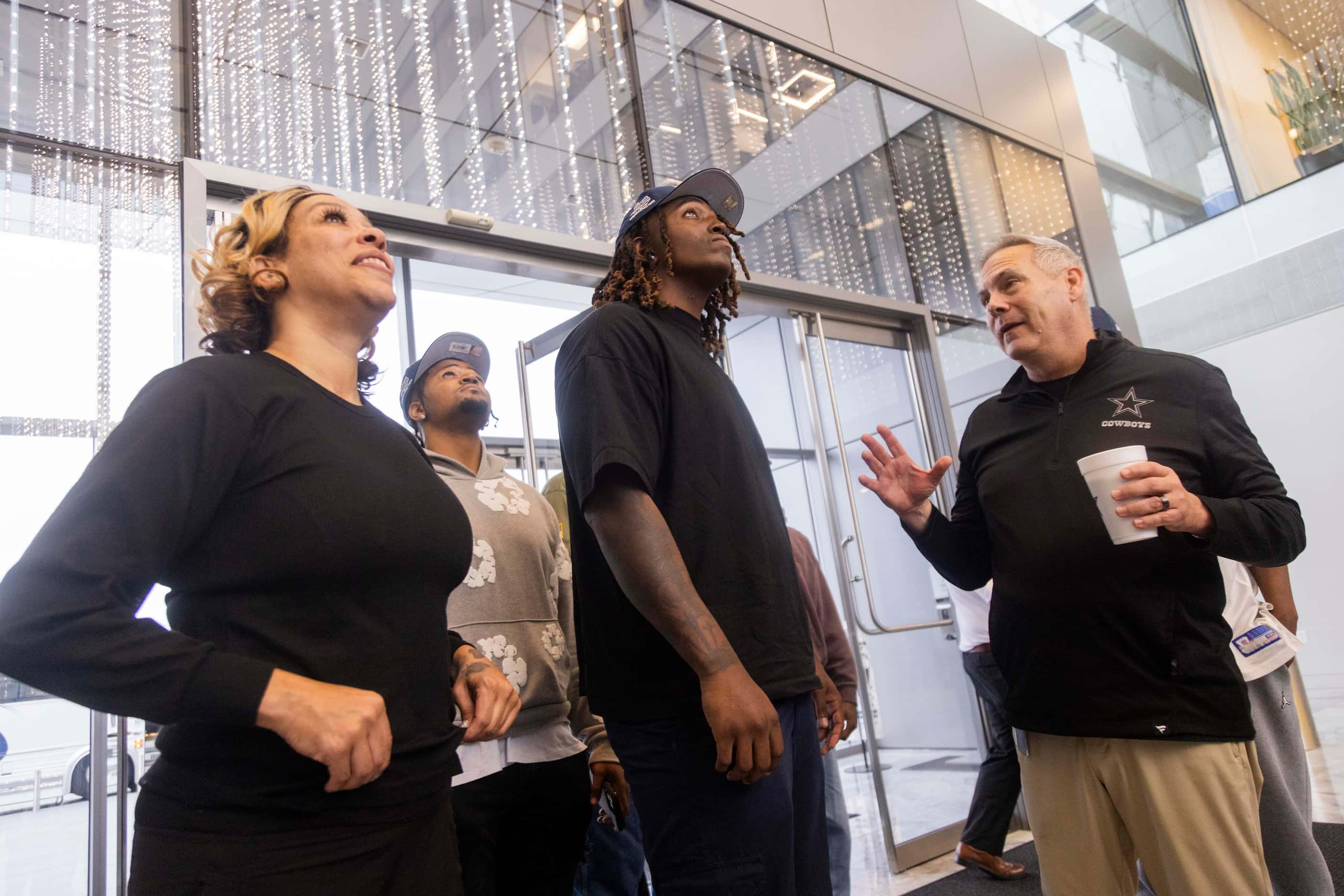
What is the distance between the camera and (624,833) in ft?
6.95

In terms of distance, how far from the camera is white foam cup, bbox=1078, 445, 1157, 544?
115 cm

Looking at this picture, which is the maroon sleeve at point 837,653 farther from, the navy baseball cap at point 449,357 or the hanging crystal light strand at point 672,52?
the hanging crystal light strand at point 672,52

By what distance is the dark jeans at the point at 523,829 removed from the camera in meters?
1.55

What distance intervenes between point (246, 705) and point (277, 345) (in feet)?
1.56

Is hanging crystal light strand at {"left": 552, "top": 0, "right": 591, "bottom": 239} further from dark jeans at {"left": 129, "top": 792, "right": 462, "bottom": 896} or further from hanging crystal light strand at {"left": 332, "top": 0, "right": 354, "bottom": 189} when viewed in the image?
dark jeans at {"left": 129, "top": 792, "right": 462, "bottom": 896}

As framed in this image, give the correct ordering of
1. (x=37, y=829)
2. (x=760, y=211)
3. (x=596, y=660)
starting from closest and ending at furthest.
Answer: (x=596, y=660) < (x=37, y=829) < (x=760, y=211)

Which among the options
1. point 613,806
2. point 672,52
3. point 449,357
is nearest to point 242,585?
point 613,806

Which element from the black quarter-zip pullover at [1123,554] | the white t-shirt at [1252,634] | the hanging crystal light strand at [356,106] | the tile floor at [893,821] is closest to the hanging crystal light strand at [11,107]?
the hanging crystal light strand at [356,106]

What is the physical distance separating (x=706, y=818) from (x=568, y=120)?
2666 millimetres

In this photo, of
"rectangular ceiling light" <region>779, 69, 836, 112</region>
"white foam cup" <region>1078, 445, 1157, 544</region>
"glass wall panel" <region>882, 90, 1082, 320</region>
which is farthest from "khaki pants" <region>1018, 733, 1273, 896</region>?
"rectangular ceiling light" <region>779, 69, 836, 112</region>

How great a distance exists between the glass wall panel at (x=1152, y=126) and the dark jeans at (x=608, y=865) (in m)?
6.79

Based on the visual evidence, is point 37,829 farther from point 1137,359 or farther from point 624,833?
point 1137,359

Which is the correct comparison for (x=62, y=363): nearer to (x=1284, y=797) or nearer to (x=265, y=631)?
(x=265, y=631)

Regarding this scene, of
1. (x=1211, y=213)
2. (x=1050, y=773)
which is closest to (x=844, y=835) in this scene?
(x=1050, y=773)
